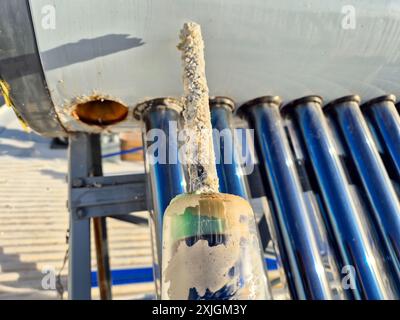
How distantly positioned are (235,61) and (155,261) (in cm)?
63

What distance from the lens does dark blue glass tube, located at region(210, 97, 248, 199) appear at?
1.18 m

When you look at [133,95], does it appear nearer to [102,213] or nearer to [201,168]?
[102,213]

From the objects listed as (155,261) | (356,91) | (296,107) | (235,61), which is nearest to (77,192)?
→ (155,261)

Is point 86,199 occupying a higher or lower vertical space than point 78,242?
higher

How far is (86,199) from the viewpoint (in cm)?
138

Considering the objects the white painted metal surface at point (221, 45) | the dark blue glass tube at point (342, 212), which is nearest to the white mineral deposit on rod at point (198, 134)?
the white painted metal surface at point (221, 45)

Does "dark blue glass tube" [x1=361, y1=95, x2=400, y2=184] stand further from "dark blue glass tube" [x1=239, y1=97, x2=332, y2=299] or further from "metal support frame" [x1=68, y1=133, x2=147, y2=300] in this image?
"metal support frame" [x1=68, y1=133, x2=147, y2=300]

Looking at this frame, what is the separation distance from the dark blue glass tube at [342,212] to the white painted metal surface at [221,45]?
0.39ft

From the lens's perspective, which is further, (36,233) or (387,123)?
(36,233)

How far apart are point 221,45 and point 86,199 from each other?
0.71 meters

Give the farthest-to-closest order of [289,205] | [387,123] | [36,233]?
[36,233], [387,123], [289,205]

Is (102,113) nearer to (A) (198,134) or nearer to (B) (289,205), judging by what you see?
(B) (289,205)

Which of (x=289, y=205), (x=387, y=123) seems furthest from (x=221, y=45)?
(x=387, y=123)

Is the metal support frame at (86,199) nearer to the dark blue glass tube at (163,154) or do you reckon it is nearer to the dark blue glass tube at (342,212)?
the dark blue glass tube at (163,154)
